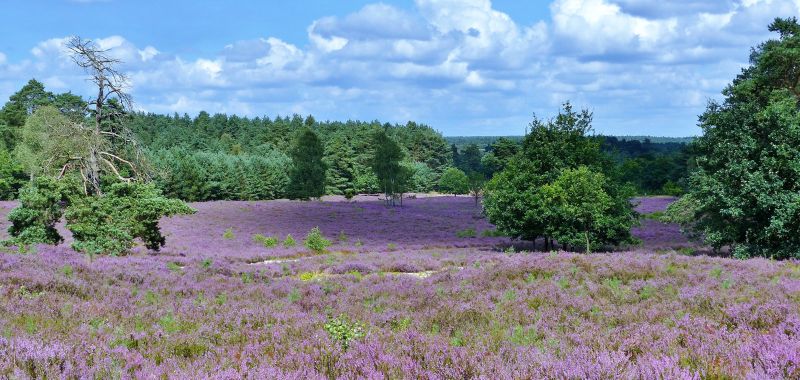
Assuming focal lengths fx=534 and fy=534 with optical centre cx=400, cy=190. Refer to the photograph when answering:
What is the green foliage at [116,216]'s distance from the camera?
19.6 meters

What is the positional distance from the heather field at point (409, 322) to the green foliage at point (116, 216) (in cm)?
134

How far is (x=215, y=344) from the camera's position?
6.31m

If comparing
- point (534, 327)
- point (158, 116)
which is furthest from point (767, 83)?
point (158, 116)

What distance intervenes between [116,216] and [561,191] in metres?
20.3

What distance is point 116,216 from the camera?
20531 millimetres

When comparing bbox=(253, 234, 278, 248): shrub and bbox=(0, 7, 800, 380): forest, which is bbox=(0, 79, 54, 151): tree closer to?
bbox=(0, 7, 800, 380): forest

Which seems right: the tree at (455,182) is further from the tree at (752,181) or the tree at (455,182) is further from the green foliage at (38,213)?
the green foliage at (38,213)

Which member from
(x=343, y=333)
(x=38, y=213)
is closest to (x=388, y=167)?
(x=38, y=213)

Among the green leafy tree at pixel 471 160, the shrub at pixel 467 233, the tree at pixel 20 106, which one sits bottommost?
the shrub at pixel 467 233

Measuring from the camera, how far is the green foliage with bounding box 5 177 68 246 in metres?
20.2

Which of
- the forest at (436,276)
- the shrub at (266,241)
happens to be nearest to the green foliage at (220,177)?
the forest at (436,276)

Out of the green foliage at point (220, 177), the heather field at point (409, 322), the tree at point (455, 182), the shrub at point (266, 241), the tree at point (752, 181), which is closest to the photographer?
the heather field at point (409, 322)

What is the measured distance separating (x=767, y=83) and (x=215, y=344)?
44.1 metres

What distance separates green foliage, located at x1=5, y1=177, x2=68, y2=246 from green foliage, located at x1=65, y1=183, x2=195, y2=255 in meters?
1.06
